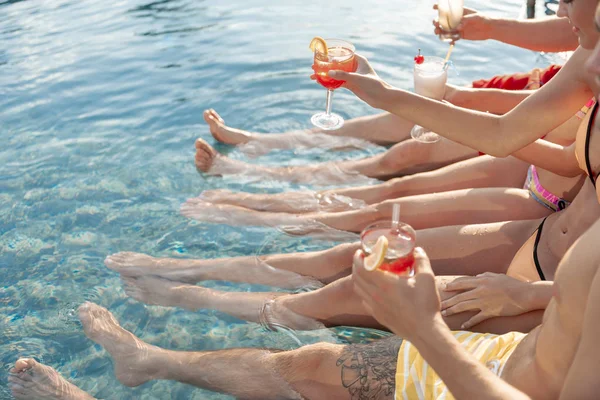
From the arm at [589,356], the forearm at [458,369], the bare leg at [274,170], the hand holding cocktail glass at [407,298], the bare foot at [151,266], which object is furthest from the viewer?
the bare leg at [274,170]

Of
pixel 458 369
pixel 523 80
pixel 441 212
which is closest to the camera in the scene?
pixel 458 369

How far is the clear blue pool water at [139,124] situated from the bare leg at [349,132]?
134 mm

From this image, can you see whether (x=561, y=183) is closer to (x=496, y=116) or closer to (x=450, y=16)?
(x=496, y=116)

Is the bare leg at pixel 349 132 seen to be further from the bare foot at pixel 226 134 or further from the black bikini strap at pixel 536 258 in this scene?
the black bikini strap at pixel 536 258

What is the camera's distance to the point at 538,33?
4137 millimetres

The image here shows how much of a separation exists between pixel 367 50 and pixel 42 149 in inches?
144

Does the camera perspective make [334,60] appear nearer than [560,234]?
No

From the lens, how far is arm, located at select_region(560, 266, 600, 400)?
1488mm

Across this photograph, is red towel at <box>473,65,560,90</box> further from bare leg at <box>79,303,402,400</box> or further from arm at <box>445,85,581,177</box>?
bare leg at <box>79,303,402,400</box>

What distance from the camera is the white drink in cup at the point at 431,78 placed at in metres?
3.69

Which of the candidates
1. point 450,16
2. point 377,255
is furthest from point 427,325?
point 450,16

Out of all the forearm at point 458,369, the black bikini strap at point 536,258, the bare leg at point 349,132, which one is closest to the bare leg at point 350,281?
the black bikini strap at point 536,258

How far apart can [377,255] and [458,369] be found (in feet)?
1.28

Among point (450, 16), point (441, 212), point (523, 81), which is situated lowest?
point (441, 212)
